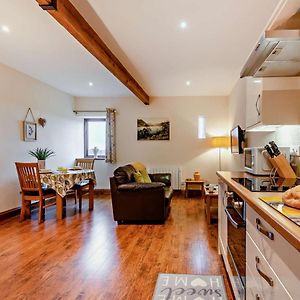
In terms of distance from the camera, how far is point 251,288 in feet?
4.85

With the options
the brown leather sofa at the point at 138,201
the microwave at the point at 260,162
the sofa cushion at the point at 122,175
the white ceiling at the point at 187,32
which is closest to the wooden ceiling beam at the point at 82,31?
the white ceiling at the point at 187,32

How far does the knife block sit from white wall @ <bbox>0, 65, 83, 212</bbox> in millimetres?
4156

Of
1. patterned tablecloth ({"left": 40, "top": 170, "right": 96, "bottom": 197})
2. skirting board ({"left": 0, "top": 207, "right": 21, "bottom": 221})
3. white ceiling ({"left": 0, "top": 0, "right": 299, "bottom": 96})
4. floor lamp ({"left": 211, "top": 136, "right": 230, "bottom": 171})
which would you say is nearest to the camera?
white ceiling ({"left": 0, "top": 0, "right": 299, "bottom": 96})

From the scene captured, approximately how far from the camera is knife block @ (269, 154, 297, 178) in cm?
266

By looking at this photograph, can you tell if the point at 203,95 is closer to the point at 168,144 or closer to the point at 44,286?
the point at 168,144

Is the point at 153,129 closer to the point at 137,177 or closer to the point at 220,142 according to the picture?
the point at 220,142

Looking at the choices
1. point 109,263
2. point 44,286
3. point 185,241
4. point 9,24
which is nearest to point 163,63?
point 9,24

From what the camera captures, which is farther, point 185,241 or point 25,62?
point 25,62

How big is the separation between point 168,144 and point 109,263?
4.73 m

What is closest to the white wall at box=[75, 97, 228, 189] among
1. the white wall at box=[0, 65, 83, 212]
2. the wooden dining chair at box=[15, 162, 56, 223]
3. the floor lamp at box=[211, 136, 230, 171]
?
the floor lamp at box=[211, 136, 230, 171]

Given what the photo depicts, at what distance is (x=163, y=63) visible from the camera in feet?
14.9

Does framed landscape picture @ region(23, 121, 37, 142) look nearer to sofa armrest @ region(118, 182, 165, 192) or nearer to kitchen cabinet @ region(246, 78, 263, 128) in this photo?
sofa armrest @ region(118, 182, 165, 192)

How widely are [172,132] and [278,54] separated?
216 inches

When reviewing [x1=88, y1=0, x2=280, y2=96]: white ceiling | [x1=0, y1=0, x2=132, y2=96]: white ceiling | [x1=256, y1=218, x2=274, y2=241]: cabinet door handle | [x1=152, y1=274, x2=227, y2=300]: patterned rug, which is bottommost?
[x1=152, y1=274, x2=227, y2=300]: patterned rug
